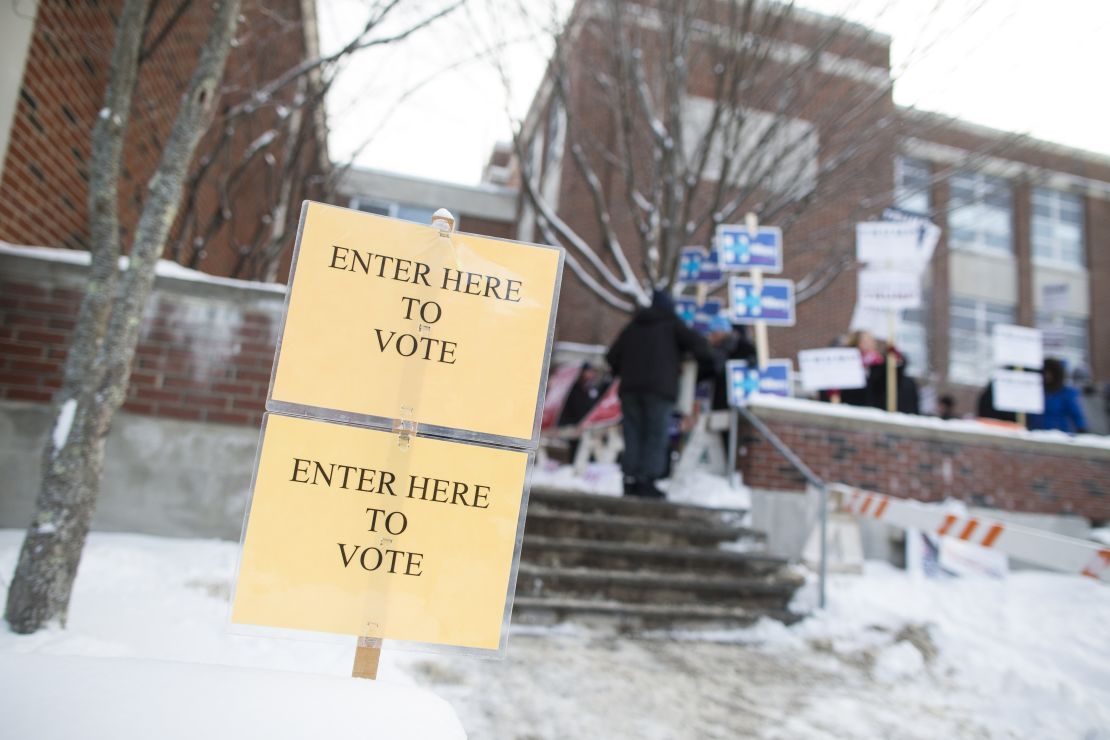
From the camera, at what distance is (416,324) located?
71.6 inches

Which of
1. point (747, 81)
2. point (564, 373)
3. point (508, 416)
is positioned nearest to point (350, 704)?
point (508, 416)

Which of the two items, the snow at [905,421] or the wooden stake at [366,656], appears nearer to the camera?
the wooden stake at [366,656]

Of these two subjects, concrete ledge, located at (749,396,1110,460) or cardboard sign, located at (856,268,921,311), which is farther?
cardboard sign, located at (856,268,921,311)

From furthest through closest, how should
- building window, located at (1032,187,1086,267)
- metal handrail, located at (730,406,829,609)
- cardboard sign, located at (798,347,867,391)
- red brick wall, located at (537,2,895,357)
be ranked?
building window, located at (1032,187,1086,267)
red brick wall, located at (537,2,895,357)
cardboard sign, located at (798,347,867,391)
metal handrail, located at (730,406,829,609)

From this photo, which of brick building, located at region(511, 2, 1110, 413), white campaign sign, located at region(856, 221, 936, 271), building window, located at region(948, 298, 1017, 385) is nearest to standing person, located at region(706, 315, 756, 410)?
white campaign sign, located at region(856, 221, 936, 271)

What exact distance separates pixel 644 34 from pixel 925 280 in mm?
11501

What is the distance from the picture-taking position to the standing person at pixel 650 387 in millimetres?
6016

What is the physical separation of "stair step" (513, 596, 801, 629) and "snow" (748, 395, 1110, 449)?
213cm

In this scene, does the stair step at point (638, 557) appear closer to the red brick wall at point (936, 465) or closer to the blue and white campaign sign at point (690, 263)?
the red brick wall at point (936, 465)

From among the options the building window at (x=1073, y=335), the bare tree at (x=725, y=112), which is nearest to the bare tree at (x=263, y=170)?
the bare tree at (x=725, y=112)

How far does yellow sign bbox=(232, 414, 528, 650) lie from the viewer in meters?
1.67

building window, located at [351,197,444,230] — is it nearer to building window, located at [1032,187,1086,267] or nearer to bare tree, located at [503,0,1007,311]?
bare tree, located at [503,0,1007,311]

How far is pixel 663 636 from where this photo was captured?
431 cm

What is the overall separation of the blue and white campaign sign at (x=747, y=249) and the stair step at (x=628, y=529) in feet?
9.75
